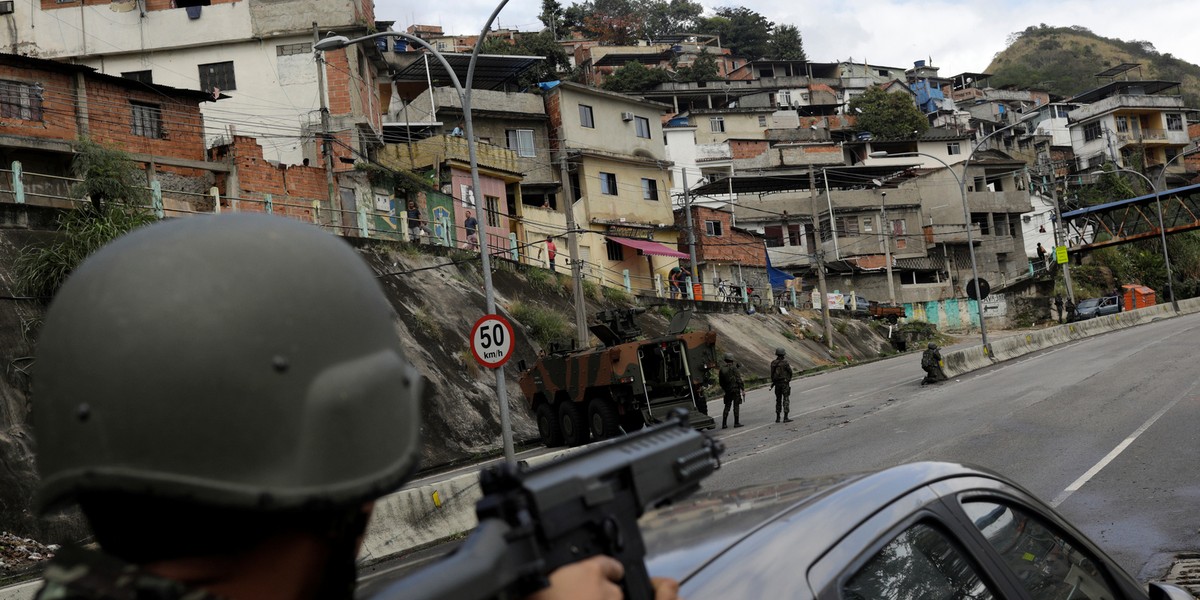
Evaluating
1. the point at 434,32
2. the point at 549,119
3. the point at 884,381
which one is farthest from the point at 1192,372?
the point at 434,32

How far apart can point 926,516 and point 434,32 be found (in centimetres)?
7499

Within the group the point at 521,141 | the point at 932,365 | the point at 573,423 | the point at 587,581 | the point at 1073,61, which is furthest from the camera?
the point at 1073,61

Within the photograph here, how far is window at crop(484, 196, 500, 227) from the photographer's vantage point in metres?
40.2

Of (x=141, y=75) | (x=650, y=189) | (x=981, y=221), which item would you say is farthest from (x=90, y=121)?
(x=981, y=221)

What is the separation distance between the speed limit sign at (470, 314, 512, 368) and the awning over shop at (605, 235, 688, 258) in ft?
98.6

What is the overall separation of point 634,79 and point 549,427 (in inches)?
1962

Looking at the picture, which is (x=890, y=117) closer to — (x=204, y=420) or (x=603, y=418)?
(x=603, y=418)

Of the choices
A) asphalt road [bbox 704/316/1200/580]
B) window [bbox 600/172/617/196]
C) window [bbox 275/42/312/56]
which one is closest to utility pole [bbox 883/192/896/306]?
window [bbox 600/172/617/196]

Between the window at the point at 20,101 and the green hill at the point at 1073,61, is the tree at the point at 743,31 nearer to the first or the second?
the green hill at the point at 1073,61

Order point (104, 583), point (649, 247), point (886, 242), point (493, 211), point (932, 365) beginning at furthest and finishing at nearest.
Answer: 1. point (886, 242)
2. point (649, 247)
3. point (493, 211)
4. point (932, 365)
5. point (104, 583)

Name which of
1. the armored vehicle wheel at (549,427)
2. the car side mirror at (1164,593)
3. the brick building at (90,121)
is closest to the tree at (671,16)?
the brick building at (90,121)

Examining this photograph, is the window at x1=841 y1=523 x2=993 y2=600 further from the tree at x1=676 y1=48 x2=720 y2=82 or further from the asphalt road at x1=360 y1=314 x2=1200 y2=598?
the tree at x1=676 y1=48 x2=720 y2=82

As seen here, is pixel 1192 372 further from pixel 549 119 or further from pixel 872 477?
pixel 549 119

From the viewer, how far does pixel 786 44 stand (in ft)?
300
